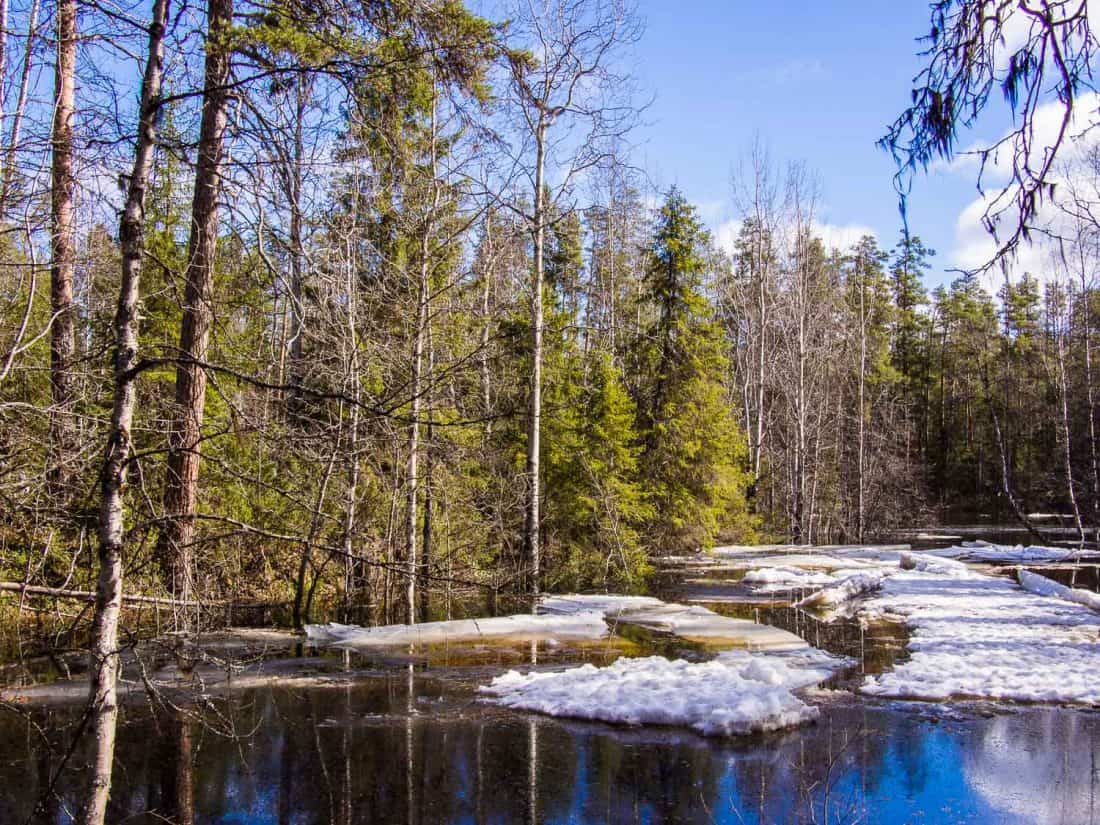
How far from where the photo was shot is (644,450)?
2530cm

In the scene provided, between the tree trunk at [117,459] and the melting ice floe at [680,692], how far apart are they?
5899 millimetres

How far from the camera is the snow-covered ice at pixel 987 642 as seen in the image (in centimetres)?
967

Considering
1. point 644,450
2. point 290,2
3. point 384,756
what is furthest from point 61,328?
point 644,450

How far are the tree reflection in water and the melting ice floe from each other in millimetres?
239

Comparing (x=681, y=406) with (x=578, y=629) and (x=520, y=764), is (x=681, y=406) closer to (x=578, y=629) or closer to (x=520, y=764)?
(x=578, y=629)

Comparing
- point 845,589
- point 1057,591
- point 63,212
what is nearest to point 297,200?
point 63,212

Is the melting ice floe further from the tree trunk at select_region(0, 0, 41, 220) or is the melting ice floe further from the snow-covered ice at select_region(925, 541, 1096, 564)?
the snow-covered ice at select_region(925, 541, 1096, 564)

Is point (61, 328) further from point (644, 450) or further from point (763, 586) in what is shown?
point (644, 450)

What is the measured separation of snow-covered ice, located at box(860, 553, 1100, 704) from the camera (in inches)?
381

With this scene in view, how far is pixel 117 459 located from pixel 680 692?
701 centimetres

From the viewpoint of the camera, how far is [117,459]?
358cm

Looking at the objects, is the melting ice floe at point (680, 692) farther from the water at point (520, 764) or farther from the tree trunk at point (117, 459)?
the tree trunk at point (117, 459)

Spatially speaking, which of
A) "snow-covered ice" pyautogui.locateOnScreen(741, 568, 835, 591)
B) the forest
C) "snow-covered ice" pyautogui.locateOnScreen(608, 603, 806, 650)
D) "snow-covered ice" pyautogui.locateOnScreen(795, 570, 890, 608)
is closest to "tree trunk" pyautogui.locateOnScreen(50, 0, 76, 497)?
the forest

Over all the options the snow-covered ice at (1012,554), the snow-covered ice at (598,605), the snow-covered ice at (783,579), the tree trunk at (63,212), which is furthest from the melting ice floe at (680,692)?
the snow-covered ice at (1012,554)
